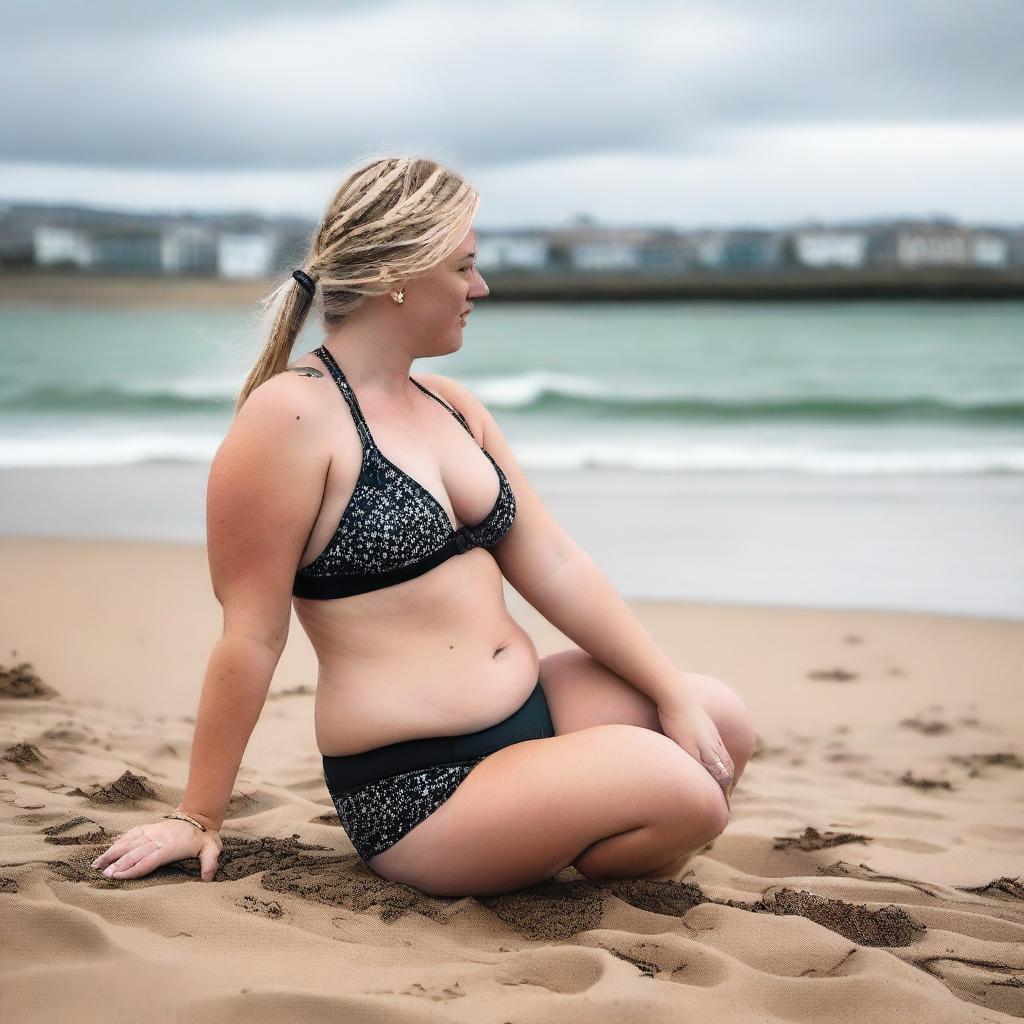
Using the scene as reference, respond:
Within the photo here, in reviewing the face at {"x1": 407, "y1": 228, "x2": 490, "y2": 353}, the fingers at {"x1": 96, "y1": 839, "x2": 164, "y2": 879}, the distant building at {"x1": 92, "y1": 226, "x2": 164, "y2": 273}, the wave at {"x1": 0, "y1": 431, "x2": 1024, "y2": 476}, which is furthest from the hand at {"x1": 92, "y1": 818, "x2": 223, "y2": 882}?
the distant building at {"x1": 92, "y1": 226, "x2": 164, "y2": 273}

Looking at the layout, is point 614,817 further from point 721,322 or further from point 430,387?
point 721,322

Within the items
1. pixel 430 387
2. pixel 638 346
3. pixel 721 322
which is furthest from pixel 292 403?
pixel 721 322

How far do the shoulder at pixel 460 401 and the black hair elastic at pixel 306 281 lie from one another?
0.37m

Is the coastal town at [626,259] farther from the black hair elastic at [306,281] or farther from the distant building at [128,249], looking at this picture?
the black hair elastic at [306,281]

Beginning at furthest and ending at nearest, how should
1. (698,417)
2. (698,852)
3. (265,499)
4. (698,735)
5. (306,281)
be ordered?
(698,417)
(698,852)
(698,735)
(306,281)
(265,499)

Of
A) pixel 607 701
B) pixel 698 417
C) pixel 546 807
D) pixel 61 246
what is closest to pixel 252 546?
pixel 546 807

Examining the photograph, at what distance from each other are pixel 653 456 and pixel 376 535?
10593mm

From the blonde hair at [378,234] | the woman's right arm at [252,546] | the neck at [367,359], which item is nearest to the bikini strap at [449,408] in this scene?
the neck at [367,359]

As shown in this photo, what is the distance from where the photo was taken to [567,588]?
2.90 meters

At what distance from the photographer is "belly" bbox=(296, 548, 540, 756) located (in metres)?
2.54

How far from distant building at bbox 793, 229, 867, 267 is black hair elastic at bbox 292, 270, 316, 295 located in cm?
4666

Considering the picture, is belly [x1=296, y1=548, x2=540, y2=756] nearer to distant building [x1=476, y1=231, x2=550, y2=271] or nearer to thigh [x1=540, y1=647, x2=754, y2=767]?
thigh [x1=540, y1=647, x2=754, y2=767]

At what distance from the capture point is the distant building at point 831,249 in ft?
155

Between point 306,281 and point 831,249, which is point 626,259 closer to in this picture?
point 831,249
